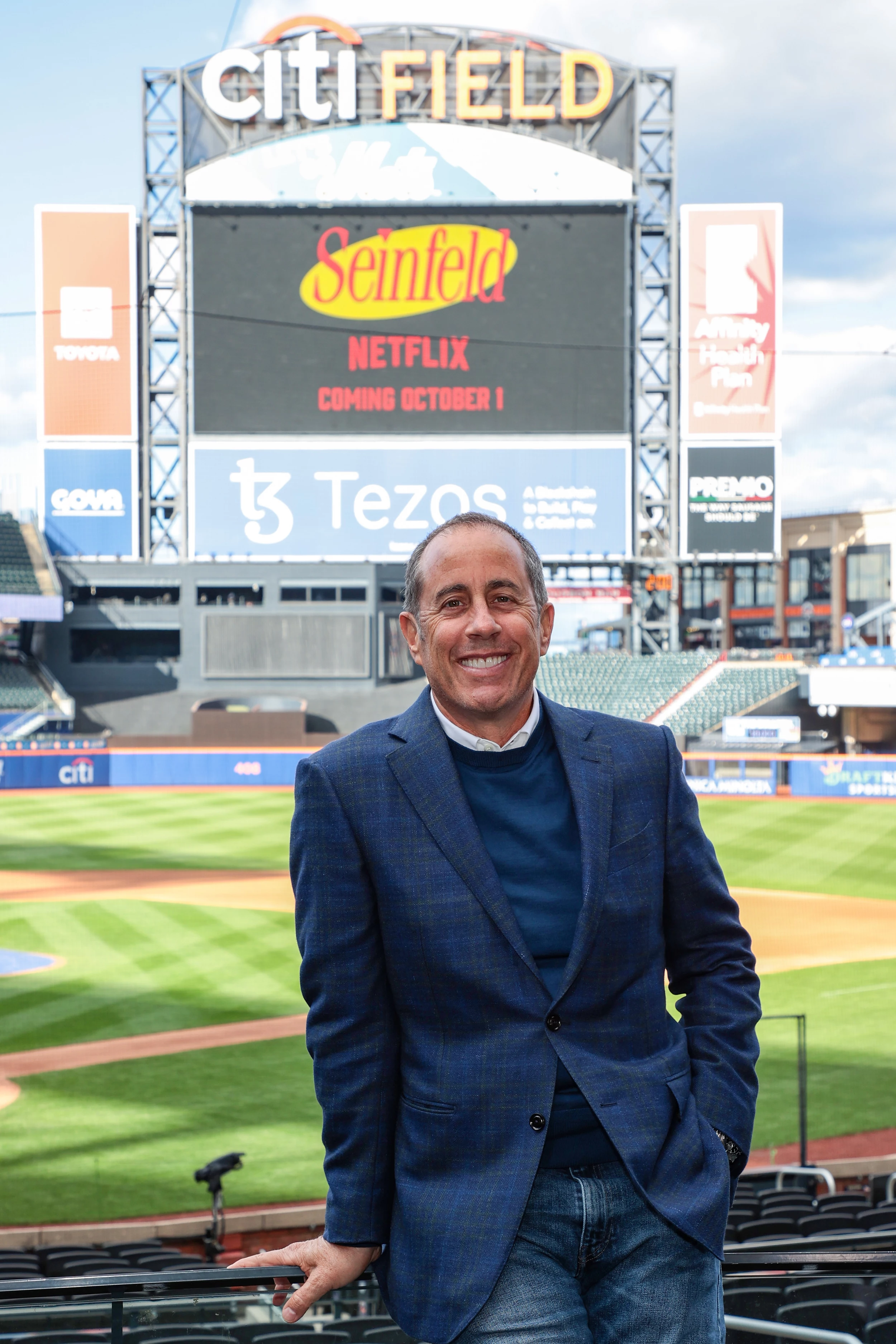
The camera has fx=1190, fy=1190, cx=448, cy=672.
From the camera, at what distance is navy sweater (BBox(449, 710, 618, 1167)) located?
7.36 ft

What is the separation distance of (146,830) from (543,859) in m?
29.0

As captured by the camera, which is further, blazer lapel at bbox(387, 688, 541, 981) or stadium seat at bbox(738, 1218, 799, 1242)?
stadium seat at bbox(738, 1218, 799, 1242)

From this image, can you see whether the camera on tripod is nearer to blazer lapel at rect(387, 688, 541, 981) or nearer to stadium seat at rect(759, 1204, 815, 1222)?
stadium seat at rect(759, 1204, 815, 1222)

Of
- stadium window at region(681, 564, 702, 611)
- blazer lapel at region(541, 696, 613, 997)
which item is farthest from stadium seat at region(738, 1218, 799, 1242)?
stadium window at region(681, 564, 702, 611)

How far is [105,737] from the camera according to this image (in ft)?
139

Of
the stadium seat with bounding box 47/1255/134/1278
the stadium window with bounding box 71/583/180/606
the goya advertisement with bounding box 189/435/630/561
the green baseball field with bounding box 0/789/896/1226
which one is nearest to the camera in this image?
the stadium seat with bounding box 47/1255/134/1278

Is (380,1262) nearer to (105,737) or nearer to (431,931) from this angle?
(431,931)

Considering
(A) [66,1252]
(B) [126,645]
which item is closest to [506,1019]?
(A) [66,1252]

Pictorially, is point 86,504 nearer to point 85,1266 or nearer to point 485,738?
point 85,1266

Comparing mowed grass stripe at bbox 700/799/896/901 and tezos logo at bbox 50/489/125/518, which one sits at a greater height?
tezos logo at bbox 50/489/125/518

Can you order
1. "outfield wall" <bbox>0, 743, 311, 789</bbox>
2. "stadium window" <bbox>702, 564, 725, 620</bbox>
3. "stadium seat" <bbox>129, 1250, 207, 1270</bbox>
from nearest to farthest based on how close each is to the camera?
1. "stadium seat" <bbox>129, 1250, 207, 1270</bbox>
2. "outfield wall" <bbox>0, 743, 311, 789</bbox>
3. "stadium window" <bbox>702, 564, 725, 620</bbox>

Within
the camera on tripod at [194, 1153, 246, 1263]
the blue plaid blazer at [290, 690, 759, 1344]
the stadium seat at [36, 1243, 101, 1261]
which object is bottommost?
the camera on tripod at [194, 1153, 246, 1263]

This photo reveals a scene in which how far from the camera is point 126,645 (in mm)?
52688

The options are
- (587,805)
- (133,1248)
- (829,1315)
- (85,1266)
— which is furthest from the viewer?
(133,1248)
